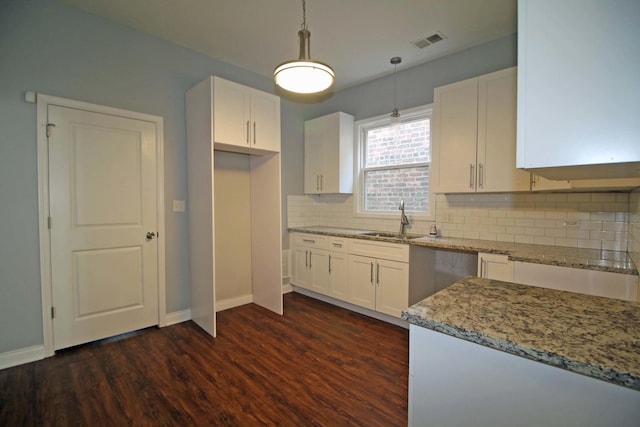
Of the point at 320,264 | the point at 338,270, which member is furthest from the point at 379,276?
the point at 320,264

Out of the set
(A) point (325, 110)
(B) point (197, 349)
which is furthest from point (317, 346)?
(A) point (325, 110)

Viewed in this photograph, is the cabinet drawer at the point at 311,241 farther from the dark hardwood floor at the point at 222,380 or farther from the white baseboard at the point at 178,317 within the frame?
the white baseboard at the point at 178,317

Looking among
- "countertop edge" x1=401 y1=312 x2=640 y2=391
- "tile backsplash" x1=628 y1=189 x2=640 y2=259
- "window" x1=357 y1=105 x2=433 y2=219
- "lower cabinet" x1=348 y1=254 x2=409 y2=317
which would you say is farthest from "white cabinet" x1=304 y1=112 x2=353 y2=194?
"countertop edge" x1=401 y1=312 x2=640 y2=391

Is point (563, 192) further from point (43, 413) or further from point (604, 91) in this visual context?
point (43, 413)

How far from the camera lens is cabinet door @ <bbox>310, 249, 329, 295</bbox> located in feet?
12.2

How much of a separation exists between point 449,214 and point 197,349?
112 inches

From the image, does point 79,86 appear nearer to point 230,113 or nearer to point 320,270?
point 230,113

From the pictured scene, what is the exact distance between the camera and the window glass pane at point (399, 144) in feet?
11.6

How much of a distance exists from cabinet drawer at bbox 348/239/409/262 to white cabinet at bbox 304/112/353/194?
92 cm

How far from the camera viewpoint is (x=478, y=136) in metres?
2.74

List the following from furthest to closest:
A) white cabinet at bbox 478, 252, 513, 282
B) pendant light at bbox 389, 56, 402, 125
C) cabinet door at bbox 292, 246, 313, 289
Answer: cabinet door at bbox 292, 246, 313, 289 < pendant light at bbox 389, 56, 402, 125 < white cabinet at bbox 478, 252, 513, 282

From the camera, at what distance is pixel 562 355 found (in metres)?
0.73

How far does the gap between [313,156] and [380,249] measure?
1784 millimetres

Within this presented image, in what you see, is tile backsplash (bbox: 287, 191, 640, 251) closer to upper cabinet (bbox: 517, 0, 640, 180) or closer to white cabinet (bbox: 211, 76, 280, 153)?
upper cabinet (bbox: 517, 0, 640, 180)
